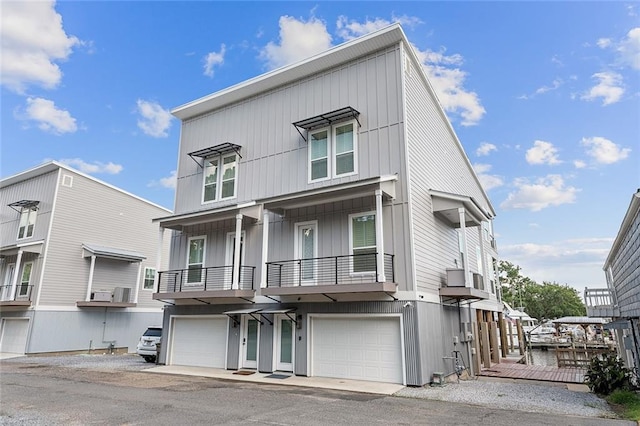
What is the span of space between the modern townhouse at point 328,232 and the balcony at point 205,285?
5cm

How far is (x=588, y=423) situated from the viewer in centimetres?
679

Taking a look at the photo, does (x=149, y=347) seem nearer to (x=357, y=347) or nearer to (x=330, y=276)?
(x=330, y=276)

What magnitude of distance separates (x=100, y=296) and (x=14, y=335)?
183 inches

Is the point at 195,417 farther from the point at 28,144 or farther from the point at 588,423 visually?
the point at 28,144

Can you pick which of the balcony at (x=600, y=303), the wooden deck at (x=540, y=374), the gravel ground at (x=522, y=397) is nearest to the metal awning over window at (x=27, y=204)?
the gravel ground at (x=522, y=397)

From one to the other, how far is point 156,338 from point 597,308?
57.3 feet

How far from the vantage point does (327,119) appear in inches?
511

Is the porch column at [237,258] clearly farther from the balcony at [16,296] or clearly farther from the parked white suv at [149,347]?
the balcony at [16,296]

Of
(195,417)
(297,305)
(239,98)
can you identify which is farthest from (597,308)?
(239,98)

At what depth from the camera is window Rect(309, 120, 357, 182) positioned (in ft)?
41.9

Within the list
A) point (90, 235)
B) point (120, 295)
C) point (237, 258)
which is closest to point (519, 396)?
point (237, 258)

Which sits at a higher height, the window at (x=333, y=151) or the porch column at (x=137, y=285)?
the window at (x=333, y=151)

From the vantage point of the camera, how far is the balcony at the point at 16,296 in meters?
20.0

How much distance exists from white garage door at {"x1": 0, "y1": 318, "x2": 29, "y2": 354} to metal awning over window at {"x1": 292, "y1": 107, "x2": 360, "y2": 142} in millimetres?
18288
